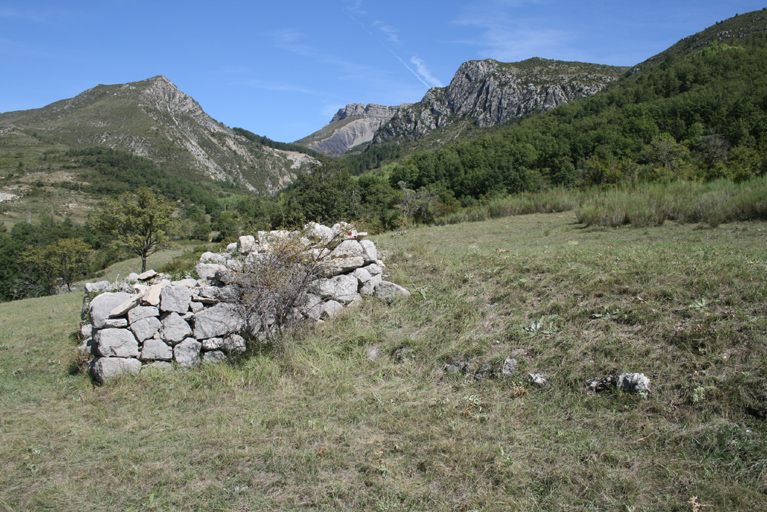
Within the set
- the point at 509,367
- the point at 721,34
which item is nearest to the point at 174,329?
the point at 509,367

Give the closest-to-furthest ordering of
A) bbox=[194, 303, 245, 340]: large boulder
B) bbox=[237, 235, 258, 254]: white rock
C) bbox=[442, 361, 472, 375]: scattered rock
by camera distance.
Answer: bbox=[442, 361, 472, 375]: scattered rock < bbox=[194, 303, 245, 340]: large boulder < bbox=[237, 235, 258, 254]: white rock

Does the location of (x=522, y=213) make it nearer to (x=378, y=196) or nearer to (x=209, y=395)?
(x=209, y=395)

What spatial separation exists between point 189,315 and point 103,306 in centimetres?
146

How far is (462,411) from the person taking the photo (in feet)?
13.4

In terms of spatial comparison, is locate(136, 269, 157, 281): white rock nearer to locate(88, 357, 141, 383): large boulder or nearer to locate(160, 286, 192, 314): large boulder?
locate(160, 286, 192, 314): large boulder

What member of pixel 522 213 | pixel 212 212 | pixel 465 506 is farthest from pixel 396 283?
pixel 212 212

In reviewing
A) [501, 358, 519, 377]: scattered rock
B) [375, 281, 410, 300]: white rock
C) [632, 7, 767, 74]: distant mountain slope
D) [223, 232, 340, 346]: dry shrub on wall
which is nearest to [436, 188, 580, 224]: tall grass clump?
[375, 281, 410, 300]: white rock

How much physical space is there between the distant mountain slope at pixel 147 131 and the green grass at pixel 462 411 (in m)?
162

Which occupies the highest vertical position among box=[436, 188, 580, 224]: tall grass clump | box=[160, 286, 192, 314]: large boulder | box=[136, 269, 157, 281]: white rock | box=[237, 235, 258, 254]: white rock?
box=[436, 188, 580, 224]: tall grass clump


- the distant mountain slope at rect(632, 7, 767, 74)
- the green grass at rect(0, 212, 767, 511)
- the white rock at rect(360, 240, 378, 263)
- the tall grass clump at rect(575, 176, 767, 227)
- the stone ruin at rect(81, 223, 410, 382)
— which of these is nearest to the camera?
the green grass at rect(0, 212, 767, 511)

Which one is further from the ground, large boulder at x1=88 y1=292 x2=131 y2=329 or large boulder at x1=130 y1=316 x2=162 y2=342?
large boulder at x1=88 y1=292 x2=131 y2=329

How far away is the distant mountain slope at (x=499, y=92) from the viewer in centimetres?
12250

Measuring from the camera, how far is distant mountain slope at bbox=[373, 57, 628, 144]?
122500 millimetres

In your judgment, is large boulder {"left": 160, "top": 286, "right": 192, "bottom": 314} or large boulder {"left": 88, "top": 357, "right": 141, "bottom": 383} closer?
large boulder {"left": 88, "top": 357, "right": 141, "bottom": 383}
